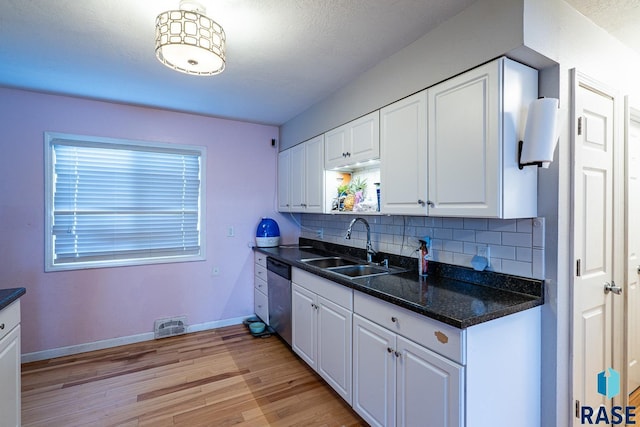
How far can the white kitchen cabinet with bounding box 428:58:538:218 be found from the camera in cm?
149

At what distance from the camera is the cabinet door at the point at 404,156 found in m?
1.87

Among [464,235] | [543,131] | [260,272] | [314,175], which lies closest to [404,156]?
[464,235]

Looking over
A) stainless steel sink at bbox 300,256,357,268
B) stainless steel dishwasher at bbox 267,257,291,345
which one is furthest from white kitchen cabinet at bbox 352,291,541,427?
stainless steel dishwasher at bbox 267,257,291,345

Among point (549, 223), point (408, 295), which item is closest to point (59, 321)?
point (408, 295)

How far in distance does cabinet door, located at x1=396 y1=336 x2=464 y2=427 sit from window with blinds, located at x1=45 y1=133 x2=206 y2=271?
2654mm

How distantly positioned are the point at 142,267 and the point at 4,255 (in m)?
1.07

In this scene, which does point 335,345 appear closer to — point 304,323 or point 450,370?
point 304,323

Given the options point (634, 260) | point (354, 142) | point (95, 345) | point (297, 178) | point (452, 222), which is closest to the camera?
point (452, 222)

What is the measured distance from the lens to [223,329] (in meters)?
3.49

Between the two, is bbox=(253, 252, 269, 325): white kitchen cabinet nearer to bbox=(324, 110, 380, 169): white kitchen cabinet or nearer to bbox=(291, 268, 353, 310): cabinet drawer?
bbox=(291, 268, 353, 310): cabinet drawer

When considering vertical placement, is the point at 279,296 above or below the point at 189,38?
below

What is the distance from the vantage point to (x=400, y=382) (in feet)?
5.23

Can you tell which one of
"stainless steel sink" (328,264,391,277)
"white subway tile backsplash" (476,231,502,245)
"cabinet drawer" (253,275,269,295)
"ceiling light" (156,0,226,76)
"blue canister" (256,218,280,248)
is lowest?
"cabinet drawer" (253,275,269,295)

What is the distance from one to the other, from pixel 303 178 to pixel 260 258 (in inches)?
43.6
